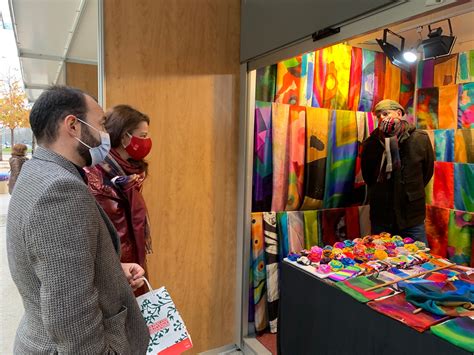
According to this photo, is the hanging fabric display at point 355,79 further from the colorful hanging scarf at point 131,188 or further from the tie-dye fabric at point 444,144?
the colorful hanging scarf at point 131,188

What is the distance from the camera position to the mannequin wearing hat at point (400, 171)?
253 cm

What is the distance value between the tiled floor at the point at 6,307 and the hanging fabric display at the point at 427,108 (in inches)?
147

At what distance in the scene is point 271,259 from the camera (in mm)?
2668

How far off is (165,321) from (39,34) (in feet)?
7.31

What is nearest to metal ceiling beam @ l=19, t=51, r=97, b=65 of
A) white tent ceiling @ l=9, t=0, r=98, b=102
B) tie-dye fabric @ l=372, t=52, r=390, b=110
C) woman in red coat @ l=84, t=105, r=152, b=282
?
white tent ceiling @ l=9, t=0, r=98, b=102

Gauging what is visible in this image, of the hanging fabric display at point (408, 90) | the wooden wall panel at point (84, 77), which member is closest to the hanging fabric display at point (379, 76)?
the hanging fabric display at point (408, 90)

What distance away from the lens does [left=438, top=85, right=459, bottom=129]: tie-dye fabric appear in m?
3.14

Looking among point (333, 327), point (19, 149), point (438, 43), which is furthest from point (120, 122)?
point (438, 43)

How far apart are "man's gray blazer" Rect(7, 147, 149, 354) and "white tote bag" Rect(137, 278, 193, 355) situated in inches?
10.2

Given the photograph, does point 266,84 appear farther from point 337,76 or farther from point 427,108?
point 427,108

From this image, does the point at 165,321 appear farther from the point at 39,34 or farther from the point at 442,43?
the point at 442,43

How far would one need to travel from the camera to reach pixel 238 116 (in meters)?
2.59

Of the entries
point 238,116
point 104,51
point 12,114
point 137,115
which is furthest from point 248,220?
point 12,114

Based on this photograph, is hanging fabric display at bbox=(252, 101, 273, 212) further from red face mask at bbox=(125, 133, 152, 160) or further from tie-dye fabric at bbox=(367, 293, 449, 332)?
tie-dye fabric at bbox=(367, 293, 449, 332)
